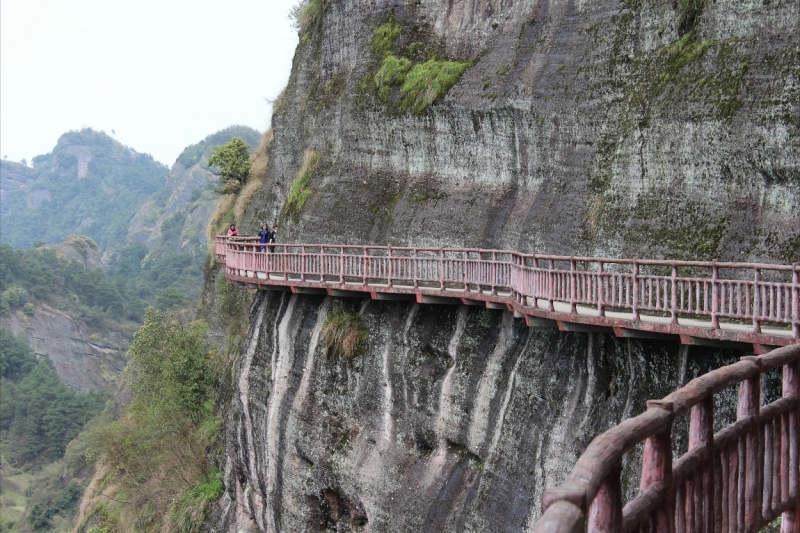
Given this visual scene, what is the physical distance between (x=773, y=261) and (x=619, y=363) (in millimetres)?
3005

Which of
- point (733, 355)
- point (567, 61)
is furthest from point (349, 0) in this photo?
point (733, 355)

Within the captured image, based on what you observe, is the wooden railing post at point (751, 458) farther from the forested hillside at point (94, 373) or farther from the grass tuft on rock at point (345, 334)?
the forested hillside at point (94, 373)

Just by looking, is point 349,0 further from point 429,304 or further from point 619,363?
point 619,363

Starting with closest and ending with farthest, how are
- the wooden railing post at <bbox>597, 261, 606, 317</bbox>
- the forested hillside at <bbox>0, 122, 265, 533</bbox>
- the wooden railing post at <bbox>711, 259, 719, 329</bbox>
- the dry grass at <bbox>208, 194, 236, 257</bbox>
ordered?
1. the wooden railing post at <bbox>711, 259, 719, 329</bbox>
2. the wooden railing post at <bbox>597, 261, 606, 317</bbox>
3. the forested hillside at <bbox>0, 122, 265, 533</bbox>
4. the dry grass at <bbox>208, 194, 236, 257</bbox>

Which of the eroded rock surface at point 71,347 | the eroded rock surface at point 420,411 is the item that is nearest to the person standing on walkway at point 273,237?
the eroded rock surface at point 420,411

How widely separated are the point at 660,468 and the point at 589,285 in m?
9.75

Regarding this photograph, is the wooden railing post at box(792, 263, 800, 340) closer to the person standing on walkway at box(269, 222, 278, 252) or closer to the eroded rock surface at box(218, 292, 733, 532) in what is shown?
the eroded rock surface at box(218, 292, 733, 532)

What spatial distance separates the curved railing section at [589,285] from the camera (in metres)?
12.6

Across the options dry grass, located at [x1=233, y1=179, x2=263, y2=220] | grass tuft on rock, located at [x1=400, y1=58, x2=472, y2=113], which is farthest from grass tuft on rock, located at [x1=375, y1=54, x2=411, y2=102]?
dry grass, located at [x1=233, y1=179, x2=263, y2=220]

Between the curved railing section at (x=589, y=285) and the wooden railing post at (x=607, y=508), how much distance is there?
7.90m

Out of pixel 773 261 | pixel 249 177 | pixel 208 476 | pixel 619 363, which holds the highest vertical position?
pixel 249 177

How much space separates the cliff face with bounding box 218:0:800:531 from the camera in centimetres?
1623

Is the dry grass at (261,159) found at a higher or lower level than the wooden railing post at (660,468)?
higher

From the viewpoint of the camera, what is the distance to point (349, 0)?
29.2 meters
